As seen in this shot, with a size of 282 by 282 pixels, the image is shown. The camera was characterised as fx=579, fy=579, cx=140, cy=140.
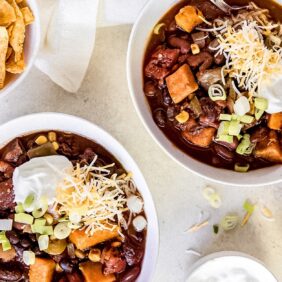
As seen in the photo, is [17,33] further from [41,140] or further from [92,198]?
[92,198]

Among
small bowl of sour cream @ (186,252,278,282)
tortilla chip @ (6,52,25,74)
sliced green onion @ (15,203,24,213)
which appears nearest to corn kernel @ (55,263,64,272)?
sliced green onion @ (15,203,24,213)

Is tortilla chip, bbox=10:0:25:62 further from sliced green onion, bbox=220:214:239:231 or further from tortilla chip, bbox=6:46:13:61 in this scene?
sliced green onion, bbox=220:214:239:231

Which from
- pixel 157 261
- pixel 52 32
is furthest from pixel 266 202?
pixel 52 32

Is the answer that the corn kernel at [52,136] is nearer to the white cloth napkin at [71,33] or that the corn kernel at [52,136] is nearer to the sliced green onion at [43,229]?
the white cloth napkin at [71,33]

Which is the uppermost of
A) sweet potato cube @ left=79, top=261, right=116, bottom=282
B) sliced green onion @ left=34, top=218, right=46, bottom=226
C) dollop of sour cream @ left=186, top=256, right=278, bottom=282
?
sliced green onion @ left=34, top=218, right=46, bottom=226

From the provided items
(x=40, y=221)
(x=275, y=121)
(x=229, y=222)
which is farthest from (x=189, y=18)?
(x=40, y=221)

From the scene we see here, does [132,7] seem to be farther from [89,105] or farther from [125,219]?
[125,219]
